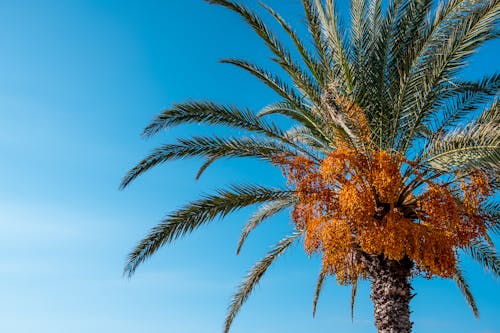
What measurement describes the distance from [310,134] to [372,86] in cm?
216

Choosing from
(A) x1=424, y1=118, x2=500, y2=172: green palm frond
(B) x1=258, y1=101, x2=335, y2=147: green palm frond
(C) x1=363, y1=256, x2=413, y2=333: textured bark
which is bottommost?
(C) x1=363, y1=256, x2=413, y2=333: textured bark

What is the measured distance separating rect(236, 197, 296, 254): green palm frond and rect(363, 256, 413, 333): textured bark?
252cm

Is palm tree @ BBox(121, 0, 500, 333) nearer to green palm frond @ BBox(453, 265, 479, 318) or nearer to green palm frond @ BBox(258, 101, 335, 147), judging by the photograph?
green palm frond @ BBox(258, 101, 335, 147)

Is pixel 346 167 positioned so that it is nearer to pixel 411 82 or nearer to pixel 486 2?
pixel 411 82

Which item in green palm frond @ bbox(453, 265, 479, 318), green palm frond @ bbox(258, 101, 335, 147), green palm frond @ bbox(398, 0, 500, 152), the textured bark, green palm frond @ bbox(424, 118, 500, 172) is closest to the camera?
green palm frond @ bbox(424, 118, 500, 172)

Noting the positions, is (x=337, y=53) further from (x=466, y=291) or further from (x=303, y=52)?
(x=466, y=291)

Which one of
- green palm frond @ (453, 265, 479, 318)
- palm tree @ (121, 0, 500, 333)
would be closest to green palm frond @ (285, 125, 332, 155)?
palm tree @ (121, 0, 500, 333)

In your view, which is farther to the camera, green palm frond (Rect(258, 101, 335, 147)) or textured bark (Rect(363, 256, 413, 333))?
green palm frond (Rect(258, 101, 335, 147))

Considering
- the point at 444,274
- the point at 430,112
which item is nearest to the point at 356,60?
the point at 430,112

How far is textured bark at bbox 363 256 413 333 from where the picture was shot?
1239 cm

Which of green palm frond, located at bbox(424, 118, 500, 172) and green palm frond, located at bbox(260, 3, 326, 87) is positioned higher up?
green palm frond, located at bbox(260, 3, 326, 87)

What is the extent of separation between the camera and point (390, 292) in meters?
12.5

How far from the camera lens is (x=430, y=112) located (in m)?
12.7

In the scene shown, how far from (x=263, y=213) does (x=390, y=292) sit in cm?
425
